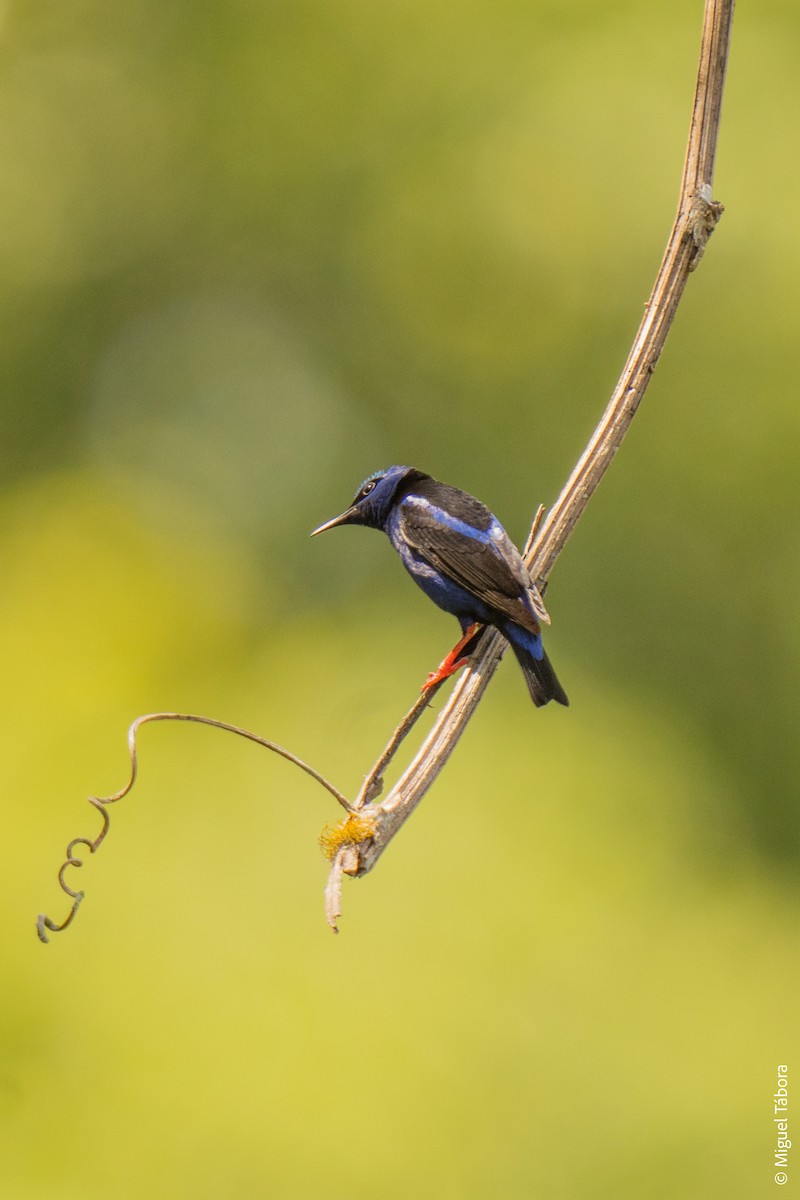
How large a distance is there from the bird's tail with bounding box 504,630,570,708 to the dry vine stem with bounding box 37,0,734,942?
0.67 meters

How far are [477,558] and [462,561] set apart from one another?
2.7 inches

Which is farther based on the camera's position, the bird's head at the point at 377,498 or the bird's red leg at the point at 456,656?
the bird's head at the point at 377,498

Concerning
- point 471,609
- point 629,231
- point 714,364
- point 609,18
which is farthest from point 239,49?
point 471,609

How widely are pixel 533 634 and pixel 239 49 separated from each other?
40.8ft

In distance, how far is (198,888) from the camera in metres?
8.80

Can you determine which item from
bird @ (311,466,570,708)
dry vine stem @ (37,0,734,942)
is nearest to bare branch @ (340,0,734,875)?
dry vine stem @ (37,0,734,942)

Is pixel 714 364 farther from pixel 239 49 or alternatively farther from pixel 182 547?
pixel 239 49

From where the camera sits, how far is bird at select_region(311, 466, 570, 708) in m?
3.43

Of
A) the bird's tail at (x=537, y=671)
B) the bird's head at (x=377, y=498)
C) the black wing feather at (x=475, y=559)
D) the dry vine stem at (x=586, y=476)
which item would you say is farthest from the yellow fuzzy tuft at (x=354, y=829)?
the bird's head at (x=377, y=498)

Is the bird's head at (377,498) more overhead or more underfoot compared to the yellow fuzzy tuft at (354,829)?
more overhead

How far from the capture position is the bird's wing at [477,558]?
11.2ft

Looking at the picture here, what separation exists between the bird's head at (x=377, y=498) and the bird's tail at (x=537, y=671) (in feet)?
3.04

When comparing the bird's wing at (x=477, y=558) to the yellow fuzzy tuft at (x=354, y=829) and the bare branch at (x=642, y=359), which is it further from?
the yellow fuzzy tuft at (x=354, y=829)

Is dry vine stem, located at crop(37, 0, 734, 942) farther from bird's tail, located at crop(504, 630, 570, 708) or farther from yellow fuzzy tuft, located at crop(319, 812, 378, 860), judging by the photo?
bird's tail, located at crop(504, 630, 570, 708)
